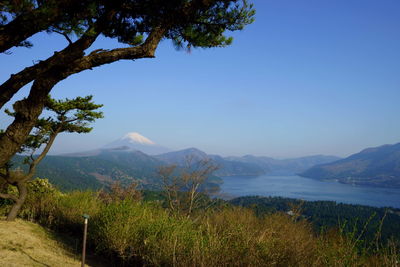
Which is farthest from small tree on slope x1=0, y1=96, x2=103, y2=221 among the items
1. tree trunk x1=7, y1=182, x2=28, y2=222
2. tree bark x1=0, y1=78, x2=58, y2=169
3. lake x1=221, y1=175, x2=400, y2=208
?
lake x1=221, y1=175, x2=400, y2=208

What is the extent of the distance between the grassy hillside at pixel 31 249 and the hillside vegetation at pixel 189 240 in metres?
0.58

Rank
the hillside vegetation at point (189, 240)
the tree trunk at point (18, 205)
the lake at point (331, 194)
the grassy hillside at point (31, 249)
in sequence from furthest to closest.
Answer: the lake at point (331, 194) → the tree trunk at point (18, 205) → the grassy hillside at point (31, 249) → the hillside vegetation at point (189, 240)

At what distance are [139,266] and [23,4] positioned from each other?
13.0ft

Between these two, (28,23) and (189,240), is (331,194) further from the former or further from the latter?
(28,23)

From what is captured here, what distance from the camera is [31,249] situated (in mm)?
4871

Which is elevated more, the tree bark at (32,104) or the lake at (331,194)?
the tree bark at (32,104)

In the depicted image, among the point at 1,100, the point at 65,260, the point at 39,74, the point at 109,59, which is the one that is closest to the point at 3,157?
the point at 1,100

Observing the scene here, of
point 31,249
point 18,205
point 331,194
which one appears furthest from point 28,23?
point 331,194

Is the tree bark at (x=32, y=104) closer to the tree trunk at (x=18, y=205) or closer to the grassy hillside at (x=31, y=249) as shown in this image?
the grassy hillside at (x=31, y=249)

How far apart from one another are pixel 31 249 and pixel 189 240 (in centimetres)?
288

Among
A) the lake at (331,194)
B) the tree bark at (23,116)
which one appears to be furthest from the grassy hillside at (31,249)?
the lake at (331,194)

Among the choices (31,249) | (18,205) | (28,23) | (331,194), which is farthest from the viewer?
(331,194)

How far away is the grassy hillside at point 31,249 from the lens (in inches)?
168

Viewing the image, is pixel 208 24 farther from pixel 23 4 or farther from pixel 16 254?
pixel 16 254
